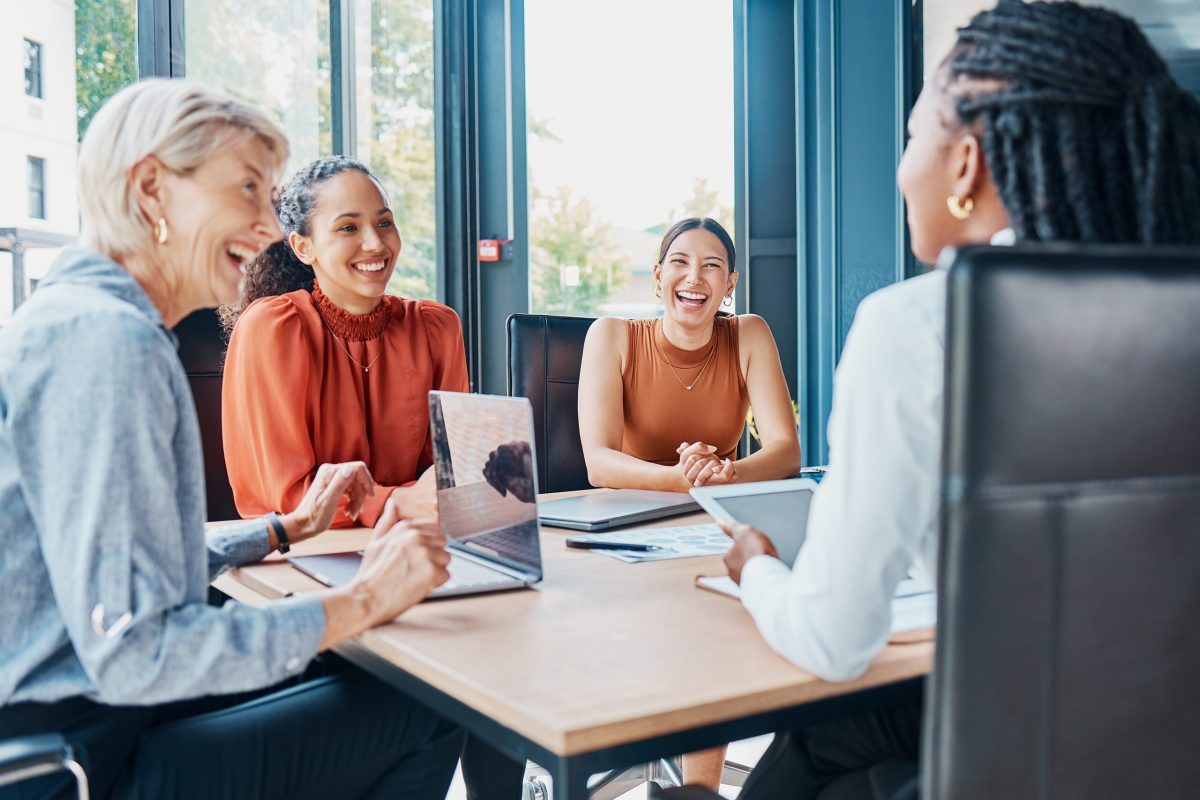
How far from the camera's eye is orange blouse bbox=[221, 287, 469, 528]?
1.81m

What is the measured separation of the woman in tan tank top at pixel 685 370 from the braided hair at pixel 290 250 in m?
0.72

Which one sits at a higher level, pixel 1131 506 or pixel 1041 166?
pixel 1041 166

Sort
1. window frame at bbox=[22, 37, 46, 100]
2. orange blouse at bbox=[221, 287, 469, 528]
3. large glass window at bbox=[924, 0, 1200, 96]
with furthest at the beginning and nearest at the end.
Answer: window frame at bbox=[22, 37, 46, 100]
large glass window at bbox=[924, 0, 1200, 96]
orange blouse at bbox=[221, 287, 469, 528]

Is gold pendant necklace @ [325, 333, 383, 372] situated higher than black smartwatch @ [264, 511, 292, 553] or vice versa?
gold pendant necklace @ [325, 333, 383, 372]

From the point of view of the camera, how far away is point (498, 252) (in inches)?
165

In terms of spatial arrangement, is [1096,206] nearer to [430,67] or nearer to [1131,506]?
[1131,506]

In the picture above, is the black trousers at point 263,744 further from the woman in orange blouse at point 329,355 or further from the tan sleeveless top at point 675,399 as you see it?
the tan sleeveless top at point 675,399

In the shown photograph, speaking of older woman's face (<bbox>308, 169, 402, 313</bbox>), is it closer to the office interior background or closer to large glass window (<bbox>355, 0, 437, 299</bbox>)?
the office interior background

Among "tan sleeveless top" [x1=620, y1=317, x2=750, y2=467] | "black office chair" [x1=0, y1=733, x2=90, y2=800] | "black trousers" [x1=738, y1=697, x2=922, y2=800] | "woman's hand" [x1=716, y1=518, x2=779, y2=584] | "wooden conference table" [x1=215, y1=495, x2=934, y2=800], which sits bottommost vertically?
"black trousers" [x1=738, y1=697, x2=922, y2=800]

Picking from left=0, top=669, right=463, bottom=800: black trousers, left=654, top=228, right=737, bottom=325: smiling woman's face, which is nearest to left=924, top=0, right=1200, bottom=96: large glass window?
left=654, top=228, right=737, bottom=325: smiling woman's face

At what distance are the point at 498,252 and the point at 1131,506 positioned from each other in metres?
3.70

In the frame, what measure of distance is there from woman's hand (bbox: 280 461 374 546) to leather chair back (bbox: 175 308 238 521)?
462mm

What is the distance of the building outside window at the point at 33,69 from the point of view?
8.43 feet

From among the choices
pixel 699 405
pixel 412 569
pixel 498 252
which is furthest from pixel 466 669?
pixel 498 252
